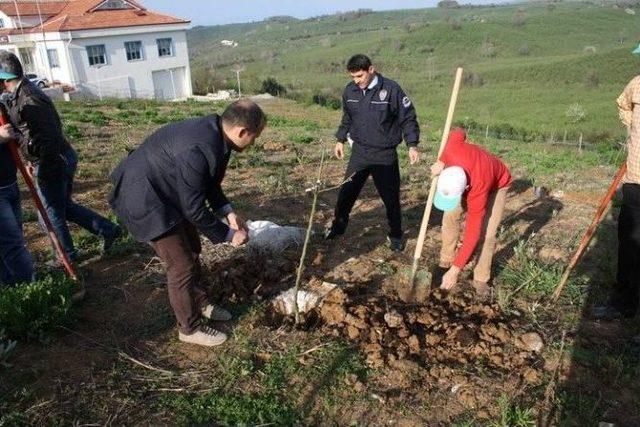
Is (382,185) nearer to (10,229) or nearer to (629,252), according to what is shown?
(629,252)

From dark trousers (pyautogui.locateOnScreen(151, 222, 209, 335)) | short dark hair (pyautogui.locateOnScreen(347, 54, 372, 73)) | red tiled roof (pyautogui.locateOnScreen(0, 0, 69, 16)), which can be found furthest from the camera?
red tiled roof (pyautogui.locateOnScreen(0, 0, 69, 16))

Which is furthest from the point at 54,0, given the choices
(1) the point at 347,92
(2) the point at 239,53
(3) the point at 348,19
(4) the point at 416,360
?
(3) the point at 348,19

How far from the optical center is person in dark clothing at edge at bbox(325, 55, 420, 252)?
161 inches

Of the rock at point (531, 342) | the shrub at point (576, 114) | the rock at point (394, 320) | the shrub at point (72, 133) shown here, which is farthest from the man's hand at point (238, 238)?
the shrub at point (576, 114)

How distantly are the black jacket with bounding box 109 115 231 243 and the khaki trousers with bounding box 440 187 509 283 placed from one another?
199 centimetres

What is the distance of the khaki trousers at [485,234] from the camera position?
3.48 meters

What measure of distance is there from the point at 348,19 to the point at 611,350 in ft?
464

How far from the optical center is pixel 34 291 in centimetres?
296

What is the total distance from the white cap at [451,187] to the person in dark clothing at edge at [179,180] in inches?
42.9

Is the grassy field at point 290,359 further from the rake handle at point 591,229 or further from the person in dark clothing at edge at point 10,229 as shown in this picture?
the person in dark clothing at edge at point 10,229

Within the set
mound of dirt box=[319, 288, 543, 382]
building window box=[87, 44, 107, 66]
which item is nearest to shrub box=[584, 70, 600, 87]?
building window box=[87, 44, 107, 66]

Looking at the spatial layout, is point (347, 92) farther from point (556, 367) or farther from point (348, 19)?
point (348, 19)

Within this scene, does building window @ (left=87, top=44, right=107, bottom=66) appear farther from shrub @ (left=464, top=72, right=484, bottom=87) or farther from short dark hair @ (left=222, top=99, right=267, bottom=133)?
shrub @ (left=464, top=72, right=484, bottom=87)

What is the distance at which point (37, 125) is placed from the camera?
136 inches
